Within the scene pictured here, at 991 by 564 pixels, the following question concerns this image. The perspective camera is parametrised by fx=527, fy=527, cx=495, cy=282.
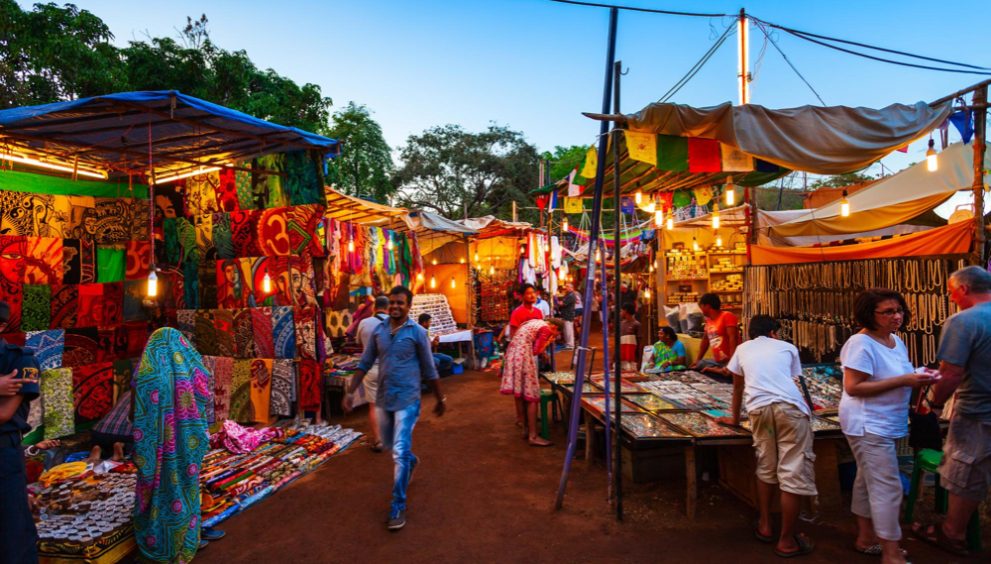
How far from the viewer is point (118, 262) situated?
22.9 feet

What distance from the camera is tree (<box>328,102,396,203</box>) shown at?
66.2ft

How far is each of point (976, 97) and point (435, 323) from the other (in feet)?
30.0

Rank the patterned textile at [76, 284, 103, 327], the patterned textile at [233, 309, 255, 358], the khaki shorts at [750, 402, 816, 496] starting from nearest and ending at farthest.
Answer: the khaki shorts at [750, 402, 816, 496]
the patterned textile at [76, 284, 103, 327]
the patterned textile at [233, 309, 255, 358]

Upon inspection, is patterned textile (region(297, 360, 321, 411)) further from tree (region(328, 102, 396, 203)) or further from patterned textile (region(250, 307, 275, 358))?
tree (region(328, 102, 396, 203))

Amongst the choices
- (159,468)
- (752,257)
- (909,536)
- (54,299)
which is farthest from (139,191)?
(909,536)

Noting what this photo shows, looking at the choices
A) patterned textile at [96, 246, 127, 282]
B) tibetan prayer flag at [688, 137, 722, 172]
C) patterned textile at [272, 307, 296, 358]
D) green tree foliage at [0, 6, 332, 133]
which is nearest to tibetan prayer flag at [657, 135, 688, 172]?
tibetan prayer flag at [688, 137, 722, 172]

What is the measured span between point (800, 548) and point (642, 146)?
3138 mm

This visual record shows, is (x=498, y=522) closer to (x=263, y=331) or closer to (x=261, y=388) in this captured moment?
(x=261, y=388)

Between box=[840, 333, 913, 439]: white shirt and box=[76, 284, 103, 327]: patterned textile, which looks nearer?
box=[840, 333, 913, 439]: white shirt

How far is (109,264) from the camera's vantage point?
689cm

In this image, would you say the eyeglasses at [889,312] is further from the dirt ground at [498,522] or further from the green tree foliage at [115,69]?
the green tree foliage at [115,69]

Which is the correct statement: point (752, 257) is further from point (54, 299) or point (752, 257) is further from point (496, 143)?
point (496, 143)

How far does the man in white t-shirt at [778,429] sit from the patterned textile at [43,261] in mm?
7562

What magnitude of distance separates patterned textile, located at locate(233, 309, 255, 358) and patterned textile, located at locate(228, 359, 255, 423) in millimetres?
134
